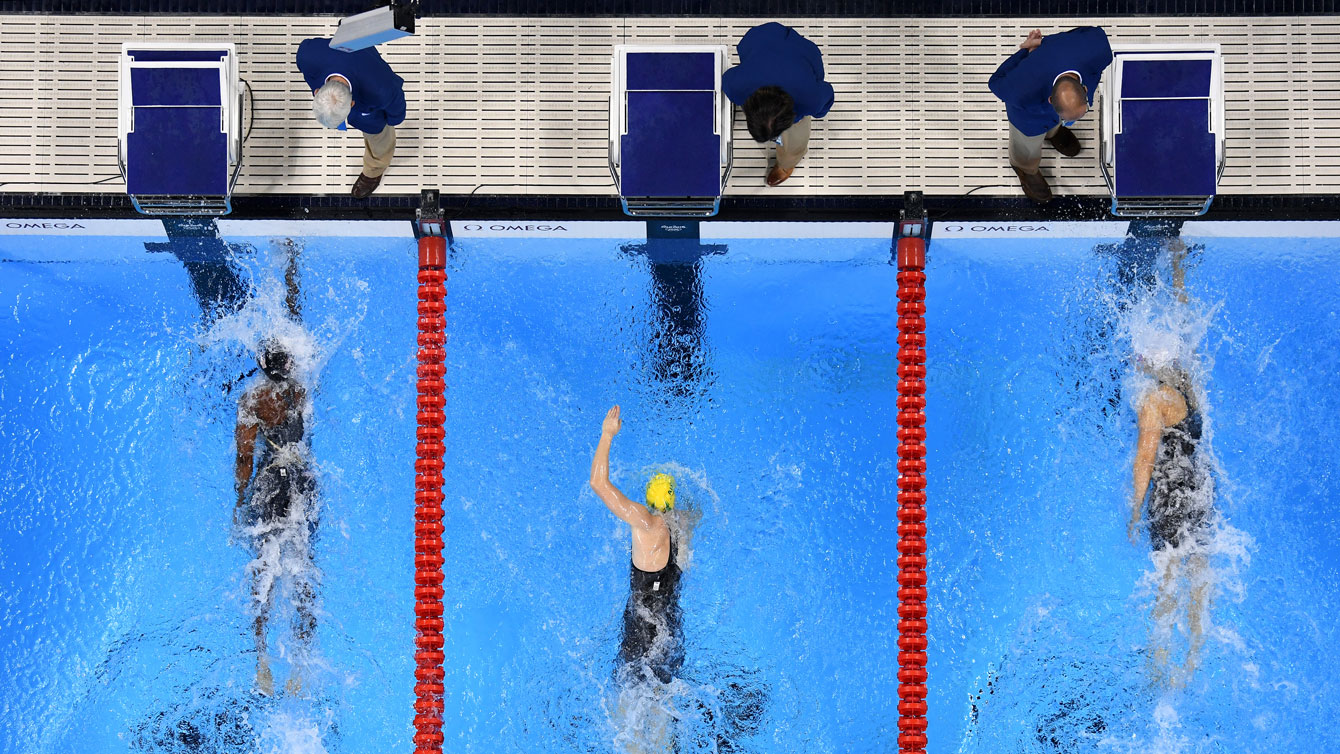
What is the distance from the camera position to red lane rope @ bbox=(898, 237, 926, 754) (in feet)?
17.7

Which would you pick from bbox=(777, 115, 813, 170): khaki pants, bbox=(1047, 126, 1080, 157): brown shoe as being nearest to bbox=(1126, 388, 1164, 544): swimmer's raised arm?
bbox=(1047, 126, 1080, 157): brown shoe

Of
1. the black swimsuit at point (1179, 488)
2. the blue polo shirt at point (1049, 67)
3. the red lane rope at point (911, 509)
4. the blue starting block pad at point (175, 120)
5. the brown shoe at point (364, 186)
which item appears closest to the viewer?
the blue polo shirt at point (1049, 67)

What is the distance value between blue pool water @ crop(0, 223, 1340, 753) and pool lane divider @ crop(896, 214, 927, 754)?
231mm

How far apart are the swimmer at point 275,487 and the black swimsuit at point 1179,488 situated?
4551mm

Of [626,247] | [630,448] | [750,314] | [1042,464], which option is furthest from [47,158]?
[1042,464]

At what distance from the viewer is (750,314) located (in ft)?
19.0

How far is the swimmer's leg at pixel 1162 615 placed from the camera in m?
5.57

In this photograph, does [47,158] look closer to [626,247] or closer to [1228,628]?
[626,247]

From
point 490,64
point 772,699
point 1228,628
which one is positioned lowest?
point 772,699

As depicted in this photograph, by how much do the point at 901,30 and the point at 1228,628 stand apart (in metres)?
3.62

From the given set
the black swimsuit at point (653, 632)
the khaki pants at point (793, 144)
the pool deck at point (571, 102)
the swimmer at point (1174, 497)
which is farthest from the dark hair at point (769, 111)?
the swimmer at point (1174, 497)

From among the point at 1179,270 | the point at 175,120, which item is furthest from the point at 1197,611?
the point at 175,120

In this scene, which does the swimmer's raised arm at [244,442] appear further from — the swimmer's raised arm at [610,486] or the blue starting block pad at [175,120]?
the swimmer's raised arm at [610,486]

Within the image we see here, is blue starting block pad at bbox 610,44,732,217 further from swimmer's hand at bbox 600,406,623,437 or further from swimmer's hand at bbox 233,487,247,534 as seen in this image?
swimmer's hand at bbox 233,487,247,534
